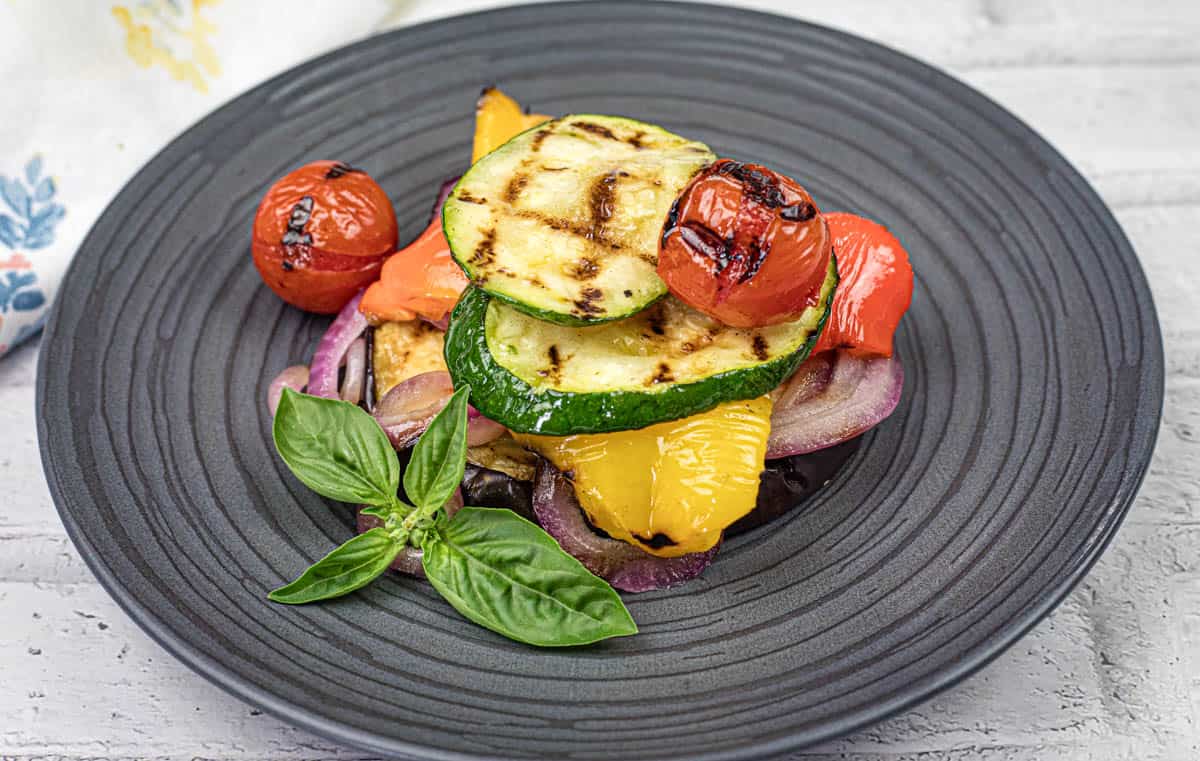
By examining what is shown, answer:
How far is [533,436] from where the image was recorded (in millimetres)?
2877

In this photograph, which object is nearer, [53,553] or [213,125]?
[53,553]

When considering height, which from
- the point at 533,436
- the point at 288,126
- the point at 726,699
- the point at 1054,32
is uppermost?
the point at 1054,32

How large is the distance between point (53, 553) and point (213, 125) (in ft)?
4.81

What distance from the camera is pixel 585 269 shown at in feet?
8.99

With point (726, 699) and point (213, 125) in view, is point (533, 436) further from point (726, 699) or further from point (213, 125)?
point (213, 125)

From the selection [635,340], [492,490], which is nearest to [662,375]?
[635,340]

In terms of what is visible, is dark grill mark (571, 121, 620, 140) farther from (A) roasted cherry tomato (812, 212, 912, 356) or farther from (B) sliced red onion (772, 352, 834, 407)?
(B) sliced red onion (772, 352, 834, 407)

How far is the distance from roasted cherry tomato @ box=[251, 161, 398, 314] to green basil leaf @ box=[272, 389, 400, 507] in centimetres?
64

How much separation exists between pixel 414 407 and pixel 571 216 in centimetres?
63

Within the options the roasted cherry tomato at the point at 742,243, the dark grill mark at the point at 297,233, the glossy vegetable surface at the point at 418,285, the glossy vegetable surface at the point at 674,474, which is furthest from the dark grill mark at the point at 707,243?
the dark grill mark at the point at 297,233

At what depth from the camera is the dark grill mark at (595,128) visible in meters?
3.12

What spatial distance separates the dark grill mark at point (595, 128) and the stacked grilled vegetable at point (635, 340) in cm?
1

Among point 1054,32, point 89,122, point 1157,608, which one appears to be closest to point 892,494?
point 1157,608

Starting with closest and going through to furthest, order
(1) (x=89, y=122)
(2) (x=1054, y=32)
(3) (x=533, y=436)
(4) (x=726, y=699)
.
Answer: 1. (4) (x=726, y=699)
2. (3) (x=533, y=436)
3. (1) (x=89, y=122)
4. (2) (x=1054, y=32)
